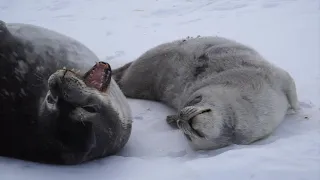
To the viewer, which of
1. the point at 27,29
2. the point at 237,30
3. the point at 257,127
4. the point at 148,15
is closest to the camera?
the point at 257,127

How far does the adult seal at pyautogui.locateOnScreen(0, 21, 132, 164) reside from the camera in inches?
99.7

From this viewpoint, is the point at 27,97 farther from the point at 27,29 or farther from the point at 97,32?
the point at 97,32

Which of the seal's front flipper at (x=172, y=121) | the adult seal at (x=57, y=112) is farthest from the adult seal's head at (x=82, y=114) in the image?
the seal's front flipper at (x=172, y=121)

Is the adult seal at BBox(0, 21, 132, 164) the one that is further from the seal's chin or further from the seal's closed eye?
the seal's chin

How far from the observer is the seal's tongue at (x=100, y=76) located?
2.74m

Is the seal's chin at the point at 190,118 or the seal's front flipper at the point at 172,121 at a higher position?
the seal's chin at the point at 190,118

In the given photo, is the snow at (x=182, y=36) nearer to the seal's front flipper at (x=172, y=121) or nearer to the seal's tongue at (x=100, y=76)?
the seal's front flipper at (x=172, y=121)

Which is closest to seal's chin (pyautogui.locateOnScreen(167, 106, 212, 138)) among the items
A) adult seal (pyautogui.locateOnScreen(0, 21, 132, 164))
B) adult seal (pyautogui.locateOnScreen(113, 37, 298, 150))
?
adult seal (pyautogui.locateOnScreen(113, 37, 298, 150))

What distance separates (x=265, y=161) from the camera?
93.9 inches

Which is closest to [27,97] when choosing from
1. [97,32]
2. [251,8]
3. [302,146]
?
[302,146]

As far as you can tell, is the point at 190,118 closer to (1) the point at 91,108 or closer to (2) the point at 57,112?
(1) the point at 91,108

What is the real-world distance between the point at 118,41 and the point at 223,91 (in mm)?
2815

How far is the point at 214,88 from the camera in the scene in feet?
10.7

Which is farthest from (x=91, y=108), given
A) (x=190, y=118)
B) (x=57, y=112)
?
(x=190, y=118)
